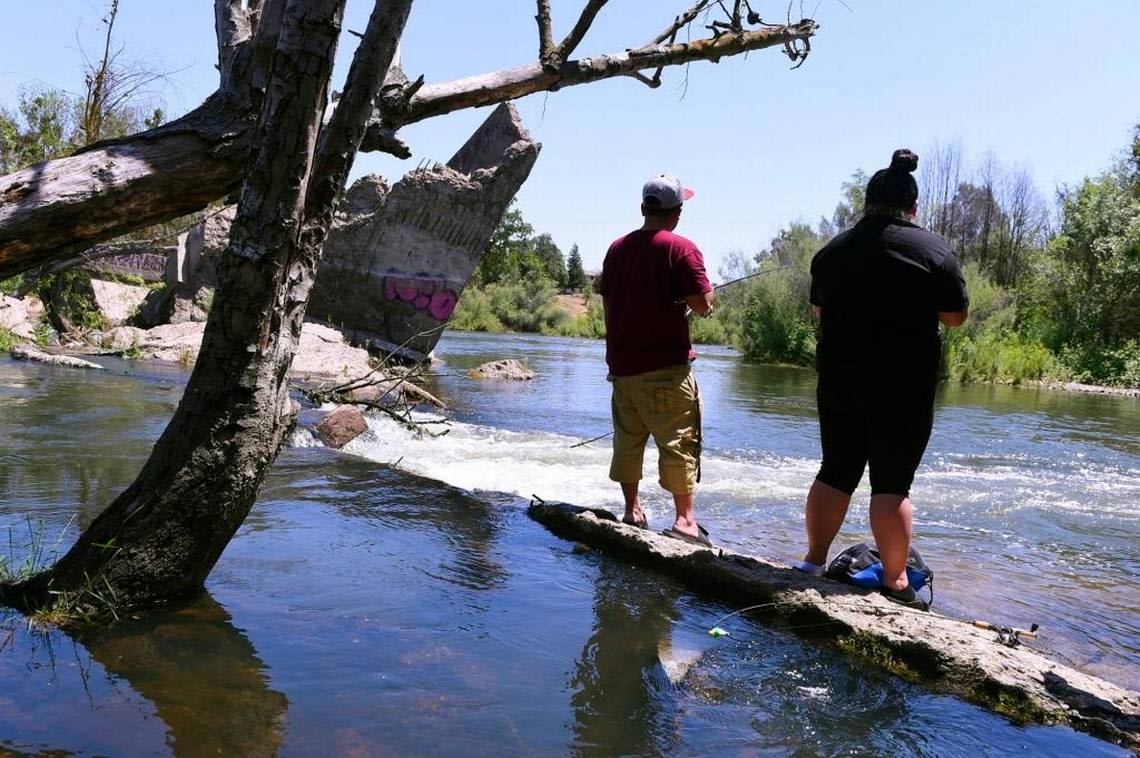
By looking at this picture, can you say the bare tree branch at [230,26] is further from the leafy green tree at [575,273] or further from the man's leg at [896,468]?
the leafy green tree at [575,273]

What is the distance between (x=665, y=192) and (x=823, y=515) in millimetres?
1885

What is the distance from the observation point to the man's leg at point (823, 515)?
13.9 feet

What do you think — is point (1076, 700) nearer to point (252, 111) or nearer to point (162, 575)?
point (162, 575)

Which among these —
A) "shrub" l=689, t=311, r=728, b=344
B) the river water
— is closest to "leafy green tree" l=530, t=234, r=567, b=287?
"shrub" l=689, t=311, r=728, b=344

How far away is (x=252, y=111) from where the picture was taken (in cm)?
375

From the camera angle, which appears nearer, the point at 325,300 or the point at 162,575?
the point at 162,575

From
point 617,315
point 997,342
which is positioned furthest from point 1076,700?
point 997,342

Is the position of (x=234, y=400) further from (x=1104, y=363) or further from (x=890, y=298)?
(x=1104, y=363)

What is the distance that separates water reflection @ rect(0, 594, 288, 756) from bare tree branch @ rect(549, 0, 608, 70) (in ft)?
11.0

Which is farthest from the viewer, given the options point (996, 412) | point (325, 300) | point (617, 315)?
point (325, 300)

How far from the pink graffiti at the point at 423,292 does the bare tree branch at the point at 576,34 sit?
17257 millimetres

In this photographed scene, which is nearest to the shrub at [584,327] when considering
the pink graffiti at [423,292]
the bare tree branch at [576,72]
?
the pink graffiti at [423,292]

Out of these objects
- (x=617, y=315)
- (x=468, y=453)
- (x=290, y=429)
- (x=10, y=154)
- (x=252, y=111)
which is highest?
(x=10, y=154)

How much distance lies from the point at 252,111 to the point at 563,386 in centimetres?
1567
